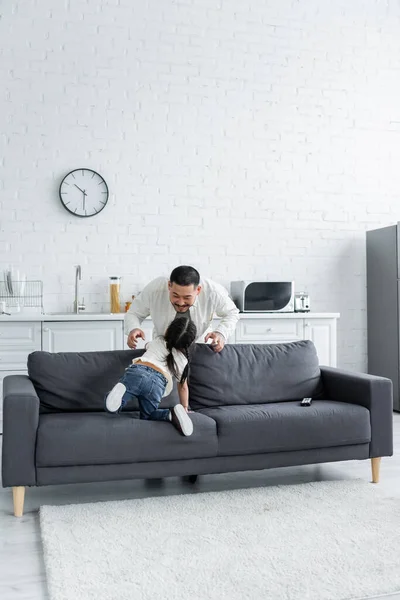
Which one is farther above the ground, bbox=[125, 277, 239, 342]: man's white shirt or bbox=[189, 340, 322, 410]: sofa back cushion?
bbox=[125, 277, 239, 342]: man's white shirt

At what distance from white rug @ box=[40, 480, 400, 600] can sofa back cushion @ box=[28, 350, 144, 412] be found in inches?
22.3

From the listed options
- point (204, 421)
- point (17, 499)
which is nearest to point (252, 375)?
point (204, 421)

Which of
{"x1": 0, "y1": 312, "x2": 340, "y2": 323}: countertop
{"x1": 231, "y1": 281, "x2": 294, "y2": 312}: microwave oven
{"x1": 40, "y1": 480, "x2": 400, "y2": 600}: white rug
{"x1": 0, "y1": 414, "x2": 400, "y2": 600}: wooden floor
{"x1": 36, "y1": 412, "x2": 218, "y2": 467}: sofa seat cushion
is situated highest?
{"x1": 231, "y1": 281, "x2": 294, "y2": 312}: microwave oven

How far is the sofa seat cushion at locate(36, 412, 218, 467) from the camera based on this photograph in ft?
10.0

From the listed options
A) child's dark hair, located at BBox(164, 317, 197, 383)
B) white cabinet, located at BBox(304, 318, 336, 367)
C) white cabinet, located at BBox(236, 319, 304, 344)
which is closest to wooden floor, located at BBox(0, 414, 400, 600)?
child's dark hair, located at BBox(164, 317, 197, 383)

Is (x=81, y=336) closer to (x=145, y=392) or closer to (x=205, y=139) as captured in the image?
(x=145, y=392)

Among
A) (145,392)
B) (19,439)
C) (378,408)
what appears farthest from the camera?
(378,408)

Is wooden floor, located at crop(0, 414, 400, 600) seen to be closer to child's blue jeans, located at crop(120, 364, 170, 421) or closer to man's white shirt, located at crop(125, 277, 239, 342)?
child's blue jeans, located at crop(120, 364, 170, 421)

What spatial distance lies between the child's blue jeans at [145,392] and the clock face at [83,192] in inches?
95.2

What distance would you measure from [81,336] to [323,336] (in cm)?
195

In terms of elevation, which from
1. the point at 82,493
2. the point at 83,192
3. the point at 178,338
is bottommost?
the point at 82,493

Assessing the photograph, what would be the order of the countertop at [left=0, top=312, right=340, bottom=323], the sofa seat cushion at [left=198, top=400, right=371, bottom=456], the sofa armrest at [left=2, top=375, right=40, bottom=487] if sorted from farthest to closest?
1. the countertop at [left=0, top=312, right=340, bottom=323]
2. the sofa seat cushion at [left=198, top=400, right=371, bottom=456]
3. the sofa armrest at [left=2, top=375, right=40, bottom=487]

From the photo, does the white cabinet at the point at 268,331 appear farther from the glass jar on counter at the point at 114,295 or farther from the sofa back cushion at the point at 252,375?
the sofa back cushion at the point at 252,375

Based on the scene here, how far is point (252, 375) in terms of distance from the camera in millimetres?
3799
